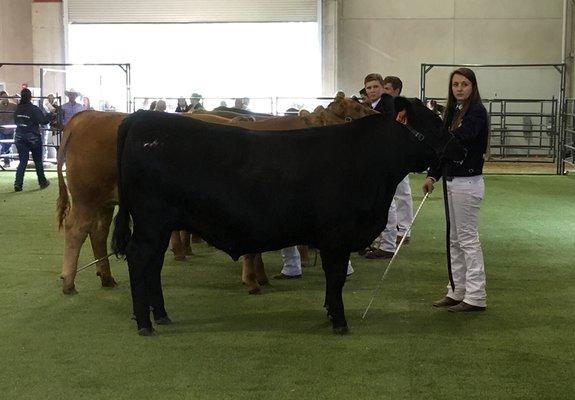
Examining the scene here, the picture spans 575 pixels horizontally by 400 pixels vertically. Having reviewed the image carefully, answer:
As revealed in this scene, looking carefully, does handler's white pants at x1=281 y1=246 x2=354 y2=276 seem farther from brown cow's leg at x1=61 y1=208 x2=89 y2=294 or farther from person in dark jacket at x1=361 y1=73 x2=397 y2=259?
brown cow's leg at x1=61 y1=208 x2=89 y2=294

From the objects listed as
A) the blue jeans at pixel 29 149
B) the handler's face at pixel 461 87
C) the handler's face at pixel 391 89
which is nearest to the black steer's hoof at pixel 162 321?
the handler's face at pixel 461 87

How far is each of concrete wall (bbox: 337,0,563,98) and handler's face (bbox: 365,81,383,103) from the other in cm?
1473

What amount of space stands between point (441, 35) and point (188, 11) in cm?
728

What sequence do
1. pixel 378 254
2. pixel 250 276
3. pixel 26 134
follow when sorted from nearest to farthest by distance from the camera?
pixel 250 276
pixel 378 254
pixel 26 134

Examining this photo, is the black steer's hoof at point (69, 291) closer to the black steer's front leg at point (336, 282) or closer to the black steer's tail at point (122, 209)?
the black steer's tail at point (122, 209)

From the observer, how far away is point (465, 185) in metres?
5.52

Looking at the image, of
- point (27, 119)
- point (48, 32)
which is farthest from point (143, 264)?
point (48, 32)

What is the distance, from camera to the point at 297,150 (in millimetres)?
5074

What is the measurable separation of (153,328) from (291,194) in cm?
129

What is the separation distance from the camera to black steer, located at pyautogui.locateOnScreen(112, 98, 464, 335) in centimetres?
498

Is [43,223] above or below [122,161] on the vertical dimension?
below

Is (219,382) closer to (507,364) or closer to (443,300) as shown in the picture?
(507,364)

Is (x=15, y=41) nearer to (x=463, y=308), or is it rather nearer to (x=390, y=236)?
(x=390, y=236)

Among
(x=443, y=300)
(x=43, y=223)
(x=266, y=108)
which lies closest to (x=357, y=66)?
(x=266, y=108)
